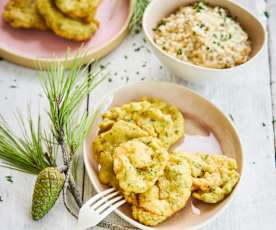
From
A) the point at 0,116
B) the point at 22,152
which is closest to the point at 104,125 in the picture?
the point at 22,152

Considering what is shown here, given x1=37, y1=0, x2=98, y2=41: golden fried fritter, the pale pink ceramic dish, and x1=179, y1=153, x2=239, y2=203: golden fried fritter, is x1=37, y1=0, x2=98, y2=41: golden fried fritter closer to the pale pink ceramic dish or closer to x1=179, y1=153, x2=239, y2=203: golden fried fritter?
the pale pink ceramic dish

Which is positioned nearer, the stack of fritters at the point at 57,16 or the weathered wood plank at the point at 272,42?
the stack of fritters at the point at 57,16

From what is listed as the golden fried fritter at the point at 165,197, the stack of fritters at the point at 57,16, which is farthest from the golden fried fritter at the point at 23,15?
the golden fried fritter at the point at 165,197

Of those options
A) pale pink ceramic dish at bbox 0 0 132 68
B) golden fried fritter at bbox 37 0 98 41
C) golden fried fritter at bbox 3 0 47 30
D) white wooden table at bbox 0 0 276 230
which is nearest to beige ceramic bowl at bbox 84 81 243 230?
white wooden table at bbox 0 0 276 230

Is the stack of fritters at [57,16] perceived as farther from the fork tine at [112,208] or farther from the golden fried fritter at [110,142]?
the fork tine at [112,208]

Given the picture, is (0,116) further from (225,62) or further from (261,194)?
(261,194)
